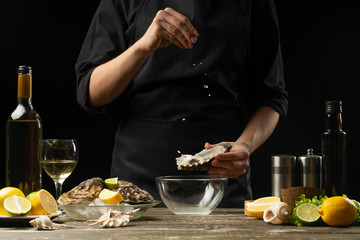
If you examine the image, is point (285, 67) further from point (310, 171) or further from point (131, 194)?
point (131, 194)

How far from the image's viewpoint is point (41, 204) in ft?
4.14

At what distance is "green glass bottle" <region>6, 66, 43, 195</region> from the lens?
4.59 ft

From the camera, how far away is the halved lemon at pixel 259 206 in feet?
4.34

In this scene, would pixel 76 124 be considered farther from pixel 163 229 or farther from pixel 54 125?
pixel 163 229

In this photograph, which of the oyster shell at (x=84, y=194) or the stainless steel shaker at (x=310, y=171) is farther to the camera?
the stainless steel shaker at (x=310, y=171)

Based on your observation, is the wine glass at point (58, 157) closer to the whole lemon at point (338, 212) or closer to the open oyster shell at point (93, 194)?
the open oyster shell at point (93, 194)

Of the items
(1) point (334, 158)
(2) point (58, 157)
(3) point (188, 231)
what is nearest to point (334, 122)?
(1) point (334, 158)

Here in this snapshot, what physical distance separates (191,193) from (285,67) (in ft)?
6.61

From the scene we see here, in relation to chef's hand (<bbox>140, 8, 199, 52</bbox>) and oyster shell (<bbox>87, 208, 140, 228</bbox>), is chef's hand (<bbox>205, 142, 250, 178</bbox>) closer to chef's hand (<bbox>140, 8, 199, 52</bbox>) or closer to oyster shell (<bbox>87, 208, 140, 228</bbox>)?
chef's hand (<bbox>140, 8, 199, 52</bbox>)


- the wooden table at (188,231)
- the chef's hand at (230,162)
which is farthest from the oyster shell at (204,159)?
the wooden table at (188,231)

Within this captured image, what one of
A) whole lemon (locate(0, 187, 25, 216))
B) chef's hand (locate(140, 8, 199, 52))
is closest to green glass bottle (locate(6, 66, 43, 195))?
whole lemon (locate(0, 187, 25, 216))

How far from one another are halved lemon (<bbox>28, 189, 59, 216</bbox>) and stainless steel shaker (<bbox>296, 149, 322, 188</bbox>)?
0.67 metres

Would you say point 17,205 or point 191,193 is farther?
point 191,193

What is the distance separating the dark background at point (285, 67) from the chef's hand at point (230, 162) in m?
1.49
